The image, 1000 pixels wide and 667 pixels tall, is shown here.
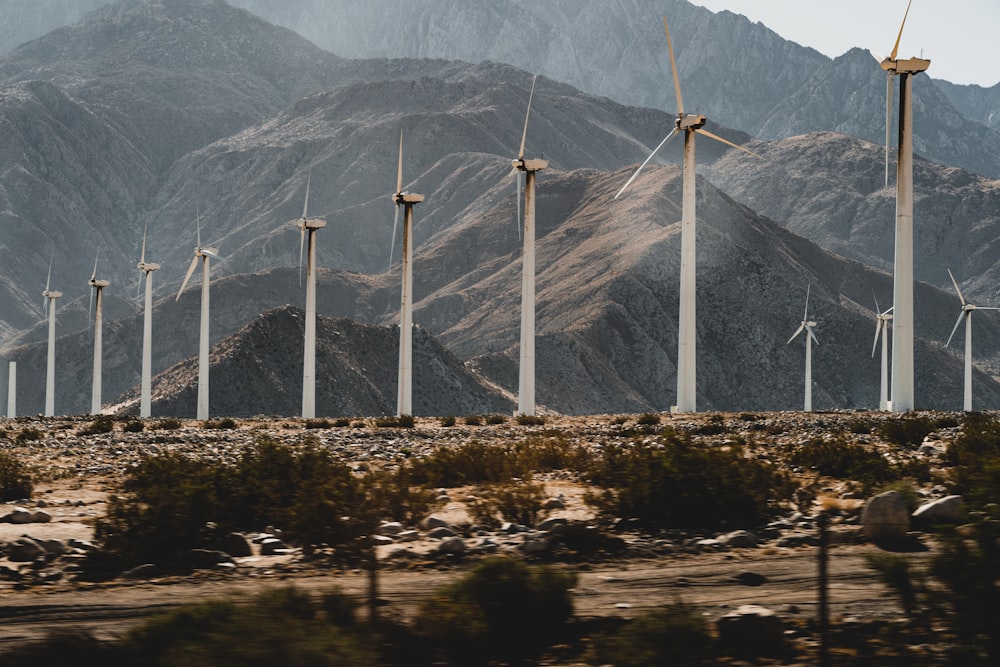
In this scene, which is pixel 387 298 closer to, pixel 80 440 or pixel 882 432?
pixel 80 440

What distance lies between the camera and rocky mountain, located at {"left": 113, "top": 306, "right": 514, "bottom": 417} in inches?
4599

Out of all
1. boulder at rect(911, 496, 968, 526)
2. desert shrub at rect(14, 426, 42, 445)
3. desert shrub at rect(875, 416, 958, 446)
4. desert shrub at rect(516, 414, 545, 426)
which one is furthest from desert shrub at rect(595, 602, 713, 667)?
desert shrub at rect(516, 414, 545, 426)

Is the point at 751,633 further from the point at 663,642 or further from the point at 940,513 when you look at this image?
the point at 940,513

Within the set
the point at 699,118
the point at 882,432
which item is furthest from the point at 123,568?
the point at 699,118

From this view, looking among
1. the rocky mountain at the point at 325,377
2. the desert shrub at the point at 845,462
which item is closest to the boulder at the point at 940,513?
the desert shrub at the point at 845,462

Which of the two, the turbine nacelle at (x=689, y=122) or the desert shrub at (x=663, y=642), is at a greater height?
the turbine nacelle at (x=689, y=122)

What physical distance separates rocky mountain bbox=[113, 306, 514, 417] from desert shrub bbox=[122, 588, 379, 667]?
104 m

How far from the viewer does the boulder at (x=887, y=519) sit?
611 inches

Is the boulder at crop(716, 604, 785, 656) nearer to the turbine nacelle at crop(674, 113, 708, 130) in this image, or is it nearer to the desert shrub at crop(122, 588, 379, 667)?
the desert shrub at crop(122, 588, 379, 667)

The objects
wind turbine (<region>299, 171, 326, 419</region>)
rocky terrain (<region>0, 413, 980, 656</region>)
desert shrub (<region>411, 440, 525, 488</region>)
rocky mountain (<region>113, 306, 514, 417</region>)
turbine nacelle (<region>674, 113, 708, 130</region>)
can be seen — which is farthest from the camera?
rocky mountain (<region>113, 306, 514, 417</region>)

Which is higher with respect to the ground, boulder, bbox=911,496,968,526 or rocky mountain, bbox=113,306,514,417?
rocky mountain, bbox=113,306,514,417

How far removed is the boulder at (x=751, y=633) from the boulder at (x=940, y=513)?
5.59m

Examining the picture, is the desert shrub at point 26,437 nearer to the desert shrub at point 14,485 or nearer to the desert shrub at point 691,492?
the desert shrub at point 14,485

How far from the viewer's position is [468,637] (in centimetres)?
1098
